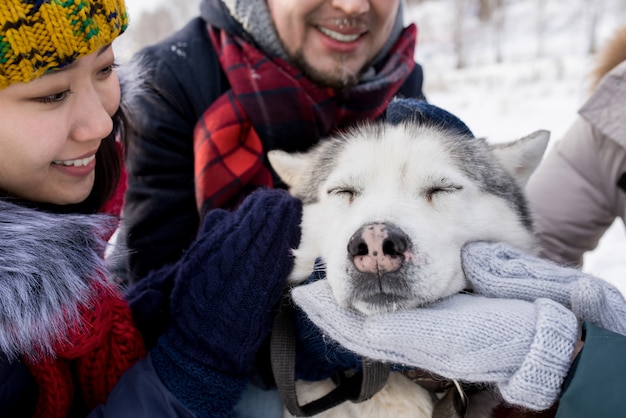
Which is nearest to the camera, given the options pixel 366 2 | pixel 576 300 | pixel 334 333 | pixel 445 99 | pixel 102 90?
pixel 576 300

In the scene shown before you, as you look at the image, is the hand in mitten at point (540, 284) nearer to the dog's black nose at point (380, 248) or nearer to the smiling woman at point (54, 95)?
the dog's black nose at point (380, 248)

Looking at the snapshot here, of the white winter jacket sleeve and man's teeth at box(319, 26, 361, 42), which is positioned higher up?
man's teeth at box(319, 26, 361, 42)

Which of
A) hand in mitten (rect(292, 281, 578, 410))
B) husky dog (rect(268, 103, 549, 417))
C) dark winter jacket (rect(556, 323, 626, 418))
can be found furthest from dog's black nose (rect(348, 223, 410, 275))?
dark winter jacket (rect(556, 323, 626, 418))

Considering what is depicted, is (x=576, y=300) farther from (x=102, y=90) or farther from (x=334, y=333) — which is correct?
(x=102, y=90)

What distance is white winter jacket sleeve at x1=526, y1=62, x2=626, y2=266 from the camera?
70.9 inches

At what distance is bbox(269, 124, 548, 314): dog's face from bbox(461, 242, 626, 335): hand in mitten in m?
0.05

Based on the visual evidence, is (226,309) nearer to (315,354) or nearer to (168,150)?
(315,354)

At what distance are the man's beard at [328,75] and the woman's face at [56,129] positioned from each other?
2.74 feet

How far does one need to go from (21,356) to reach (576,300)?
123 cm

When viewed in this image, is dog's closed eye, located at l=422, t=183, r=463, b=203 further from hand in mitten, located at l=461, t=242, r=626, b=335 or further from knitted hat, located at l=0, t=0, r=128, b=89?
knitted hat, located at l=0, t=0, r=128, b=89

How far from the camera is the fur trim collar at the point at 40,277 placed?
Answer: 39.3 inches

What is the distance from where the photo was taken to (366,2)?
178cm

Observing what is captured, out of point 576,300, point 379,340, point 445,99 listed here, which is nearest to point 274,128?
point 379,340

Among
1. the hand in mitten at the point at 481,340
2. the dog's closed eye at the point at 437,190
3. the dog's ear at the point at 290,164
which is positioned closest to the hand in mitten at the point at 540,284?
the hand in mitten at the point at 481,340
